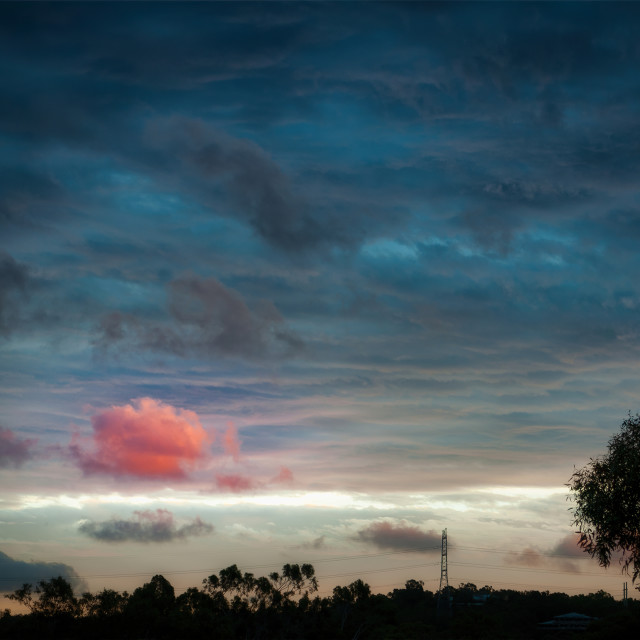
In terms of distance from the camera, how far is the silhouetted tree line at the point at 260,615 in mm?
132750

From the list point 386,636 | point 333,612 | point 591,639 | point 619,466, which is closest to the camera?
point 619,466

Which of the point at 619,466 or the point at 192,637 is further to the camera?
the point at 192,637

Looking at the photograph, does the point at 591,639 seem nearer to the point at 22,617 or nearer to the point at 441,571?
the point at 441,571

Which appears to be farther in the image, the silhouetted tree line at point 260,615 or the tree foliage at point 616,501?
the silhouetted tree line at point 260,615

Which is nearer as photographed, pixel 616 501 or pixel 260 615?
pixel 616 501

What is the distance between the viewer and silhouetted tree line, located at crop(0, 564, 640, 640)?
13275cm

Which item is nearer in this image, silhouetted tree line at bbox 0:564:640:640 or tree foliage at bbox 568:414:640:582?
tree foliage at bbox 568:414:640:582

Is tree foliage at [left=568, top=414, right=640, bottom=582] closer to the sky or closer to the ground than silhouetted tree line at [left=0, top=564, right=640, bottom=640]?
closer to the sky

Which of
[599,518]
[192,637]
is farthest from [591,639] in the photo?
[192,637]

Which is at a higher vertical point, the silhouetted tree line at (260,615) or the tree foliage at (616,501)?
the tree foliage at (616,501)

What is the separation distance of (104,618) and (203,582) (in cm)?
3067

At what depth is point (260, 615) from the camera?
526ft

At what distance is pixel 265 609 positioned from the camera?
160875 millimetres

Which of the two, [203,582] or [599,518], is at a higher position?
[599,518]
